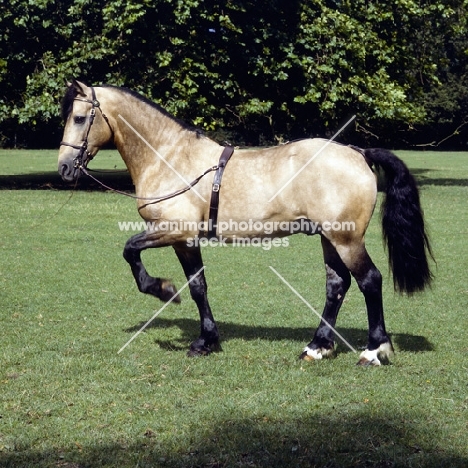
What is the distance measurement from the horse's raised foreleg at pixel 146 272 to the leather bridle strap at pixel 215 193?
1.83ft

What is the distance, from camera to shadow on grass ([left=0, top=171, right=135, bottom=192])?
1112 inches

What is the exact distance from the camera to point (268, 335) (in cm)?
894

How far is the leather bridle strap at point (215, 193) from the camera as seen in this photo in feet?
25.3

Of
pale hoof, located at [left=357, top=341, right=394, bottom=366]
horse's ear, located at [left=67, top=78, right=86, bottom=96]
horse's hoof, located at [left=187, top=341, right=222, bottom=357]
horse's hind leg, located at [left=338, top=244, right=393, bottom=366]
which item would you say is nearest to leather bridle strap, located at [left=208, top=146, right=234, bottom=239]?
horse's hoof, located at [left=187, top=341, right=222, bottom=357]

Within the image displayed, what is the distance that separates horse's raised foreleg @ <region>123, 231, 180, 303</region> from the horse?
10 millimetres

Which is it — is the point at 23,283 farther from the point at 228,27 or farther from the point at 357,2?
the point at 357,2

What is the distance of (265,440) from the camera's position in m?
5.49

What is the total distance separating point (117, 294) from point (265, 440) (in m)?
6.25

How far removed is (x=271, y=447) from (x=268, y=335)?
3.59 metres

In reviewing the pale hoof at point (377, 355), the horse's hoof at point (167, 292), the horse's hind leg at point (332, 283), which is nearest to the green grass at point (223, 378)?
the pale hoof at point (377, 355)

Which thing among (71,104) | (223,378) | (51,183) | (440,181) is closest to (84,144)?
(71,104)

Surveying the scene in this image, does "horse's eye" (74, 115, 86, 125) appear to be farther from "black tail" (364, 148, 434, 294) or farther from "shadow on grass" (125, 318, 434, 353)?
"black tail" (364, 148, 434, 294)

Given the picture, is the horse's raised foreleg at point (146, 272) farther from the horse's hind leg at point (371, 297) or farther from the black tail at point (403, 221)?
the black tail at point (403, 221)

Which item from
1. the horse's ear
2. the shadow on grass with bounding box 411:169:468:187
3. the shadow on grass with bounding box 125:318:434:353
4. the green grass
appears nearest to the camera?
the green grass
